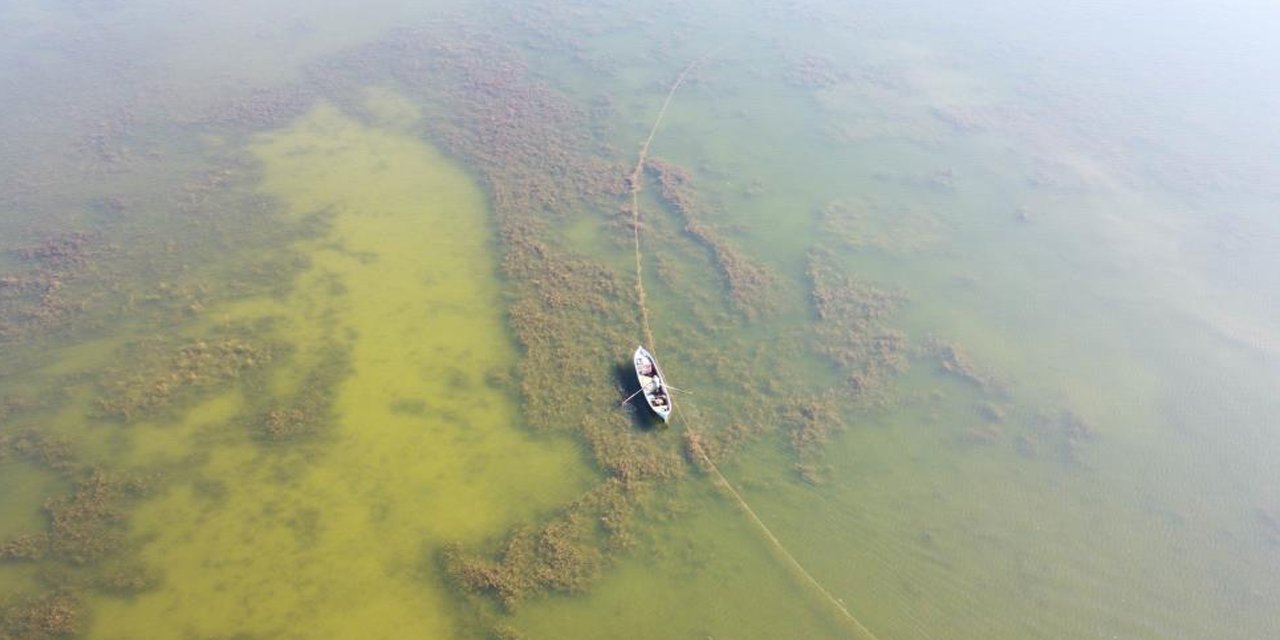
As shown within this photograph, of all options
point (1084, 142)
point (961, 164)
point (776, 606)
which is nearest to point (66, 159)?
point (776, 606)

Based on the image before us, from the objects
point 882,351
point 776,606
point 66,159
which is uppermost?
point 66,159

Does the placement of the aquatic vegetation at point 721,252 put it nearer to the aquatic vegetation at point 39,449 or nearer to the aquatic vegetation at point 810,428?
the aquatic vegetation at point 810,428

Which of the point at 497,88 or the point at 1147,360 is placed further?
the point at 497,88

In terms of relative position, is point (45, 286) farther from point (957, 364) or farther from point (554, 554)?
point (957, 364)

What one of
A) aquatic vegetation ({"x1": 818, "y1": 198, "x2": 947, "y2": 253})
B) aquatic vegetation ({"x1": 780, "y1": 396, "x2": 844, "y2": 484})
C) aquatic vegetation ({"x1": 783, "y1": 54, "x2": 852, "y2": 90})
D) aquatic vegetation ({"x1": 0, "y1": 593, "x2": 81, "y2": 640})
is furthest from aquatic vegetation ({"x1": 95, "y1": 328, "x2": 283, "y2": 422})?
aquatic vegetation ({"x1": 783, "y1": 54, "x2": 852, "y2": 90})

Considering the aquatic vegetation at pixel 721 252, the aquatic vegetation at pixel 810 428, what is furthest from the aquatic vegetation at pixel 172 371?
the aquatic vegetation at pixel 810 428

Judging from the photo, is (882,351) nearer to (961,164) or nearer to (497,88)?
(961,164)
